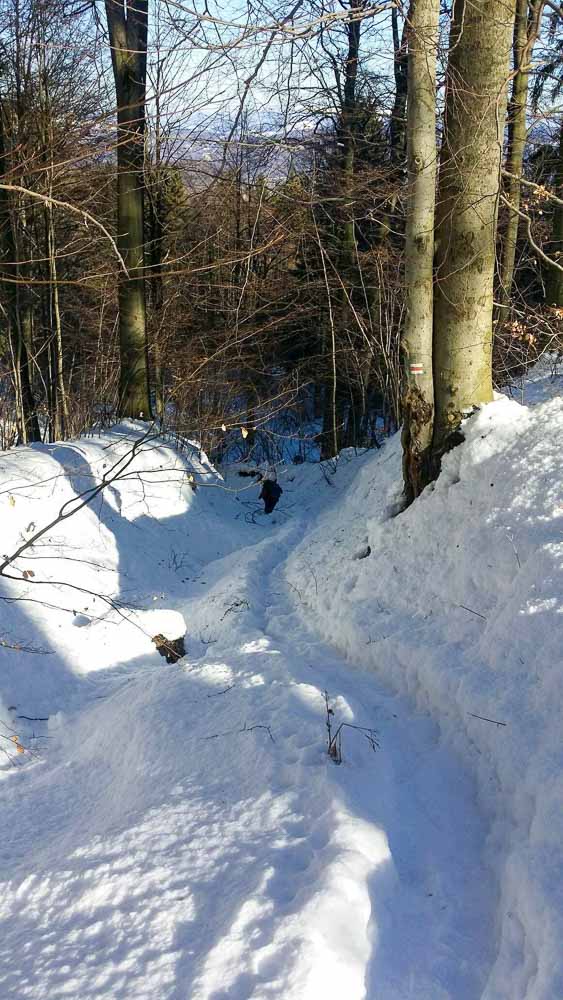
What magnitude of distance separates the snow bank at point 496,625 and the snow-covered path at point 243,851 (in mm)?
182

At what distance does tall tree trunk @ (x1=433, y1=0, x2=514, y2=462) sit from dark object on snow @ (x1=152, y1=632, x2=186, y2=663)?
298 cm

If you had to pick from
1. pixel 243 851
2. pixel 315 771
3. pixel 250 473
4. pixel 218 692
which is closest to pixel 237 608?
pixel 218 692

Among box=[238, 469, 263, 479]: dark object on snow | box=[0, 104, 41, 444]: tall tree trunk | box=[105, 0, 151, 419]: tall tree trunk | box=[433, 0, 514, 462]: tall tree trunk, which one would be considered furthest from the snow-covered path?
box=[238, 469, 263, 479]: dark object on snow

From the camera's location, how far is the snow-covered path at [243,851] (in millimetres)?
2434

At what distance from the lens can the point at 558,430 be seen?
5.13 m

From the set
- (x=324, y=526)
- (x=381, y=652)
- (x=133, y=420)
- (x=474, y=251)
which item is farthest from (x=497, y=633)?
(x=133, y=420)

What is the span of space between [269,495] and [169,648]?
23.1 feet

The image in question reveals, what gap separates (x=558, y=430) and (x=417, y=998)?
3.83m

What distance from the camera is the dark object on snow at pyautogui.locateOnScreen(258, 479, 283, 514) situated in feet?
43.7

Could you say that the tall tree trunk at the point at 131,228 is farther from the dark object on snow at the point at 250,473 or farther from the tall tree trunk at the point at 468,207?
the tall tree trunk at the point at 468,207

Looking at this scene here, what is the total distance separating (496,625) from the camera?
13.7 ft

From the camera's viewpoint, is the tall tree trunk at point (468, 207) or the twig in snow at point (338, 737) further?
the tall tree trunk at point (468, 207)

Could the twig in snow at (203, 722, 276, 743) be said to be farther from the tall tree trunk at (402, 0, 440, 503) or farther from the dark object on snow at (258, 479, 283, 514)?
the dark object on snow at (258, 479, 283, 514)

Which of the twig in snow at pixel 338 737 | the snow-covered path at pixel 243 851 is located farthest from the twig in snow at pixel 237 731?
the twig in snow at pixel 338 737
